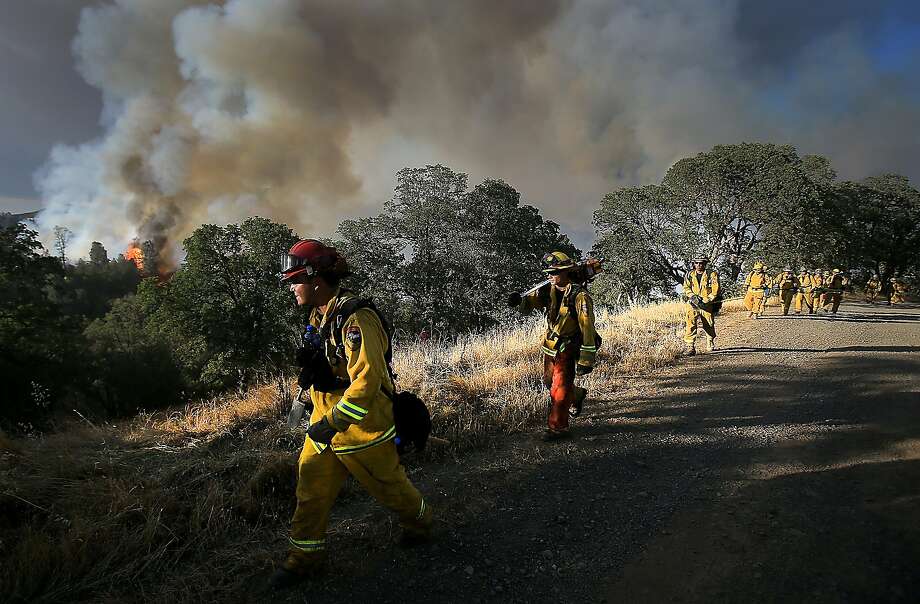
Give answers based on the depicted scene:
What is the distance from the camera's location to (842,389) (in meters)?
6.22

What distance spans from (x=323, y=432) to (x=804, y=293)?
70.6ft

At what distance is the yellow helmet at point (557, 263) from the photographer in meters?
4.86

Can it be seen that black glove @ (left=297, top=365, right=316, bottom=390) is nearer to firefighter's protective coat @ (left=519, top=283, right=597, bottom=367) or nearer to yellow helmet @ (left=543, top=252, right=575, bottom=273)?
firefighter's protective coat @ (left=519, top=283, right=597, bottom=367)

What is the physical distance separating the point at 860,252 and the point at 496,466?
37.6 metres

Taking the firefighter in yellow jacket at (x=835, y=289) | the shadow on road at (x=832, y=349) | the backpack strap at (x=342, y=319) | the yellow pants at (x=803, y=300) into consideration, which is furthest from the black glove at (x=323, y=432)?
the yellow pants at (x=803, y=300)

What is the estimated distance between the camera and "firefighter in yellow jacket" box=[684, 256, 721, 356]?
9.20 m

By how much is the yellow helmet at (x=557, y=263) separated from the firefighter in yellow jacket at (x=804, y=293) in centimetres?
1779

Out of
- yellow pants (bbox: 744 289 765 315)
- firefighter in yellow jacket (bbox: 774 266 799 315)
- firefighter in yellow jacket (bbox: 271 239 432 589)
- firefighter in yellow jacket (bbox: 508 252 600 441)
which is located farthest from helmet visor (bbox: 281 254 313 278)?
firefighter in yellow jacket (bbox: 774 266 799 315)

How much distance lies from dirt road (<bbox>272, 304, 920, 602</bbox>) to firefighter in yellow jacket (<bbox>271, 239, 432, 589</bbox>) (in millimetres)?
322

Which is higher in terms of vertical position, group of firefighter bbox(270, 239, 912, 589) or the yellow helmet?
the yellow helmet

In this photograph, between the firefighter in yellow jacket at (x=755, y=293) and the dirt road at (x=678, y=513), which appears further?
the firefighter in yellow jacket at (x=755, y=293)

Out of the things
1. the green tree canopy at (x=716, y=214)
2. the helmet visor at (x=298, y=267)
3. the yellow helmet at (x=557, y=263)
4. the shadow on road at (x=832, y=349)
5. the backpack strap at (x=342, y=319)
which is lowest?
the shadow on road at (x=832, y=349)

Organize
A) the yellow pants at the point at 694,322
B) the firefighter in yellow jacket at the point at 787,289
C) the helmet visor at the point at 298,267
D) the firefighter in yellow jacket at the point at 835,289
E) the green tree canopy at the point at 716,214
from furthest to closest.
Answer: the green tree canopy at the point at 716,214 < the firefighter in yellow jacket at the point at 835,289 < the firefighter in yellow jacket at the point at 787,289 < the yellow pants at the point at 694,322 < the helmet visor at the point at 298,267

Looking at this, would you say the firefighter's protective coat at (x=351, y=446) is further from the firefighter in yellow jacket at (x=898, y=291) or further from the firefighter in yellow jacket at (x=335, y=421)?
the firefighter in yellow jacket at (x=898, y=291)
